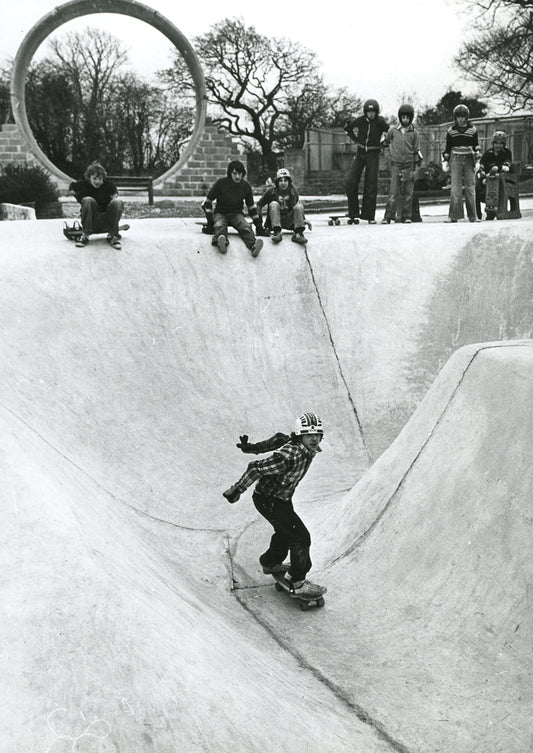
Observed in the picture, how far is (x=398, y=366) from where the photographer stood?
9.47 m

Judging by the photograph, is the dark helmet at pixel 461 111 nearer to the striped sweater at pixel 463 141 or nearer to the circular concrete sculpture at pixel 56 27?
the striped sweater at pixel 463 141

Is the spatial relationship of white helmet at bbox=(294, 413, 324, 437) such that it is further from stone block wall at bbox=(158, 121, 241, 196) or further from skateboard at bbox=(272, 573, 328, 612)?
stone block wall at bbox=(158, 121, 241, 196)

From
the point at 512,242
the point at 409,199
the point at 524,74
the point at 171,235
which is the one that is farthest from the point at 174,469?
the point at 524,74

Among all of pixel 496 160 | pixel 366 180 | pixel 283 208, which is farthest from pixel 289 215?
pixel 496 160

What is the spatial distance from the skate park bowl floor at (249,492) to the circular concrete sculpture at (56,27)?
11.2 meters

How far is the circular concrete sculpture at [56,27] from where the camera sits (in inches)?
830

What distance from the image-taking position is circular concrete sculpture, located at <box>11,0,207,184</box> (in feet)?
69.2

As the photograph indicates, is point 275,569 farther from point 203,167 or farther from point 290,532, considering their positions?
point 203,167

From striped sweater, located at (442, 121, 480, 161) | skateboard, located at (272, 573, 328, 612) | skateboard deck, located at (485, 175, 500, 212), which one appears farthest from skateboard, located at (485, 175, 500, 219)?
skateboard, located at (272, 573, 328, 612)

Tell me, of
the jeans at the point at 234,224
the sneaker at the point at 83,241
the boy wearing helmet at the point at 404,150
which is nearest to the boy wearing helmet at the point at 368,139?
the boy wearing helmet at the point at 404,150

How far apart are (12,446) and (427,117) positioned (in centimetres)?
5527

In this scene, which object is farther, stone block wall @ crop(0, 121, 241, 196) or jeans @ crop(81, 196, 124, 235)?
stone block wall @ crop(0, 121, 241, 196)

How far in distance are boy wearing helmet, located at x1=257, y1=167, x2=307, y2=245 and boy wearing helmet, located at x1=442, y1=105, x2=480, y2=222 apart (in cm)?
287

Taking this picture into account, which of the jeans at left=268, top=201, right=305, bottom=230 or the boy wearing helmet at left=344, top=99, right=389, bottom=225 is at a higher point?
the boy wearing helmet at left=344, top=99, right=389, bottom=225
